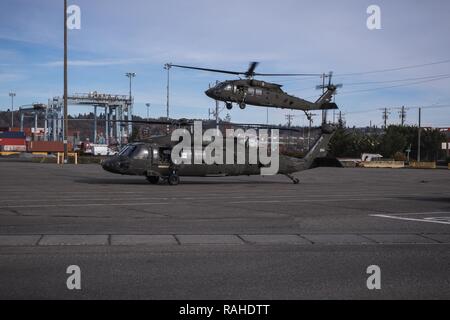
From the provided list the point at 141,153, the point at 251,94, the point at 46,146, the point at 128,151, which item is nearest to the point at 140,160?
the point at 141,153

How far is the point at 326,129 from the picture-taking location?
35.2m

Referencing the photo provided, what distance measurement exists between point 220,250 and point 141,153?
60.1 ft

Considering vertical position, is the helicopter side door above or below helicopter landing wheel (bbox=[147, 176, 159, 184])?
above

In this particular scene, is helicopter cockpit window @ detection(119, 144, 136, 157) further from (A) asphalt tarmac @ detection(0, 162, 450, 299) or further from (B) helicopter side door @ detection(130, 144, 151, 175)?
(A) asphalt tarmac @ detection(0, 162, 450, 299)

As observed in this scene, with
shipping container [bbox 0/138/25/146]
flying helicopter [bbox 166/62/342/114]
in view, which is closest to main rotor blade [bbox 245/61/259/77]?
flying helicopter [bbox 166/62/342/114]

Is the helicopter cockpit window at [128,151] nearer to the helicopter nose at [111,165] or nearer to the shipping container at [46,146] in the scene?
the helicopter nose at [111,165]

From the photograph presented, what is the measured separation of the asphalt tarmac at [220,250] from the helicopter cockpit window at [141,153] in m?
9.22

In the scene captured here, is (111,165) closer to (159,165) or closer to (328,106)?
(159,165)

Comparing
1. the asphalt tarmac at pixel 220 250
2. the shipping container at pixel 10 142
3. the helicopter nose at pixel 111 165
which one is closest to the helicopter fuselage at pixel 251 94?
the helicopter nose at pixel 111 165

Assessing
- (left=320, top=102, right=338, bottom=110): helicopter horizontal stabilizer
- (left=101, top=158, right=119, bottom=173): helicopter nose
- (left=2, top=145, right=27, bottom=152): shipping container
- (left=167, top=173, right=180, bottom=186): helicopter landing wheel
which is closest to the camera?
(left=101, top=158, right=119, bottom=173): helicopter nose

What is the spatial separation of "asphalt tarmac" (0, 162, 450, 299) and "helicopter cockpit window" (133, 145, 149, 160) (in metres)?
9.22

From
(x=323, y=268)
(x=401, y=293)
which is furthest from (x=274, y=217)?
(x=401, y=293)

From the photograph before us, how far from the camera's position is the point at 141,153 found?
27953mm

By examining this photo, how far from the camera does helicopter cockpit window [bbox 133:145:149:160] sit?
27.8 metres
